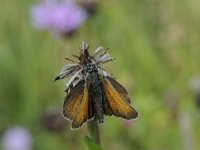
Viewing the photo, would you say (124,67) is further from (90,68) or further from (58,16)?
(90,68)

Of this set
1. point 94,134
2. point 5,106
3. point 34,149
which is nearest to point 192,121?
point 34,149

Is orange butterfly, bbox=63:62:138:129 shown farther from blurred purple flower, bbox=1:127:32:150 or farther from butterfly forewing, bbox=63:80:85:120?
blurred purple flower, bbox=1:127:32:150

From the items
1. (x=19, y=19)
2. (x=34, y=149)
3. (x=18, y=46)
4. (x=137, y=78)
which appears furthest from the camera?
(x=19, y=19)

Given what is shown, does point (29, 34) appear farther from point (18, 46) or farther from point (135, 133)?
point (135, 133)

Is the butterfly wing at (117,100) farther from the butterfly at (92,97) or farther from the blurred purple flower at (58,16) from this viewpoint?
the blurred purple flower at (58,16)

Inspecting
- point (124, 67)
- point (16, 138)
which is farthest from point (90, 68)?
point (124, 67)

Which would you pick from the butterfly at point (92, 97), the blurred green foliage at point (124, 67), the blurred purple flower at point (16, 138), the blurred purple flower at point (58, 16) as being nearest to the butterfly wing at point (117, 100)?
the butterfly at point (92, 97)
